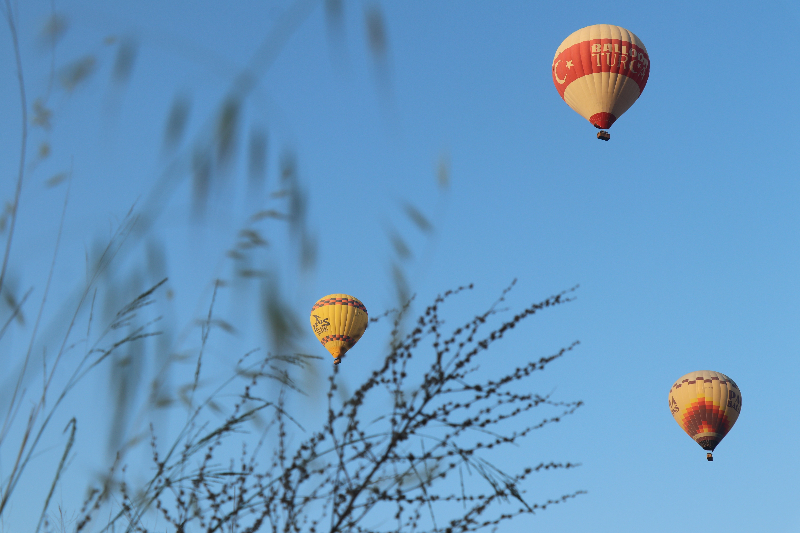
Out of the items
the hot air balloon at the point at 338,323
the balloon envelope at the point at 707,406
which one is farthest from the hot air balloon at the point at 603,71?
the balloon envelope at the point at 707,406

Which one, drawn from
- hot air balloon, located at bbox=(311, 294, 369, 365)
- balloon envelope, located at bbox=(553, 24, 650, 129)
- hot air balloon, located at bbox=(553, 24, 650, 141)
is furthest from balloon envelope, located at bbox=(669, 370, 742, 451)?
hot air balloon, located at bbox=(311, 294, 369, 365)

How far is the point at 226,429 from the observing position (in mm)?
2725

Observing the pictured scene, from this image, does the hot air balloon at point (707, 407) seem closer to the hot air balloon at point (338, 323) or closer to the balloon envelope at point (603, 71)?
the balloon envelope at point (603, 71)

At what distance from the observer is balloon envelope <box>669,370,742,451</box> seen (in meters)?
41.9

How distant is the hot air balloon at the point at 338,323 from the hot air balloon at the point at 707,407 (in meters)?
17.4

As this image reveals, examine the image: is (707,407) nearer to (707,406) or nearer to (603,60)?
(707,406)

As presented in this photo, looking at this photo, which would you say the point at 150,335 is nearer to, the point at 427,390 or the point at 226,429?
the point at 226,429

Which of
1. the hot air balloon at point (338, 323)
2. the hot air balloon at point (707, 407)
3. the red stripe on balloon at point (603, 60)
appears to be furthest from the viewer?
the hot air balloon at point (707, 407)

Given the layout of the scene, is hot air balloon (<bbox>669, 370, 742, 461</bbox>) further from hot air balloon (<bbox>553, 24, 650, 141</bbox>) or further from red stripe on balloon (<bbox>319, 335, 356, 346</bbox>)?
red stripe on balloon (<bbox>319, 335, 356, 346</bbox>)

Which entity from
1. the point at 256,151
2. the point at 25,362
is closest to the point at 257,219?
the point at 256,151

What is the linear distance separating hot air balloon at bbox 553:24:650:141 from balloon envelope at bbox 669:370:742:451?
16111mm

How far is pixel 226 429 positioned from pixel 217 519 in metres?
0.53

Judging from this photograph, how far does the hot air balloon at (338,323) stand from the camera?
36812mm

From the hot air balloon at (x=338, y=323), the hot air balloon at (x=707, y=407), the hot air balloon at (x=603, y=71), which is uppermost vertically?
the hot air balloon at (x=603, y=71)
